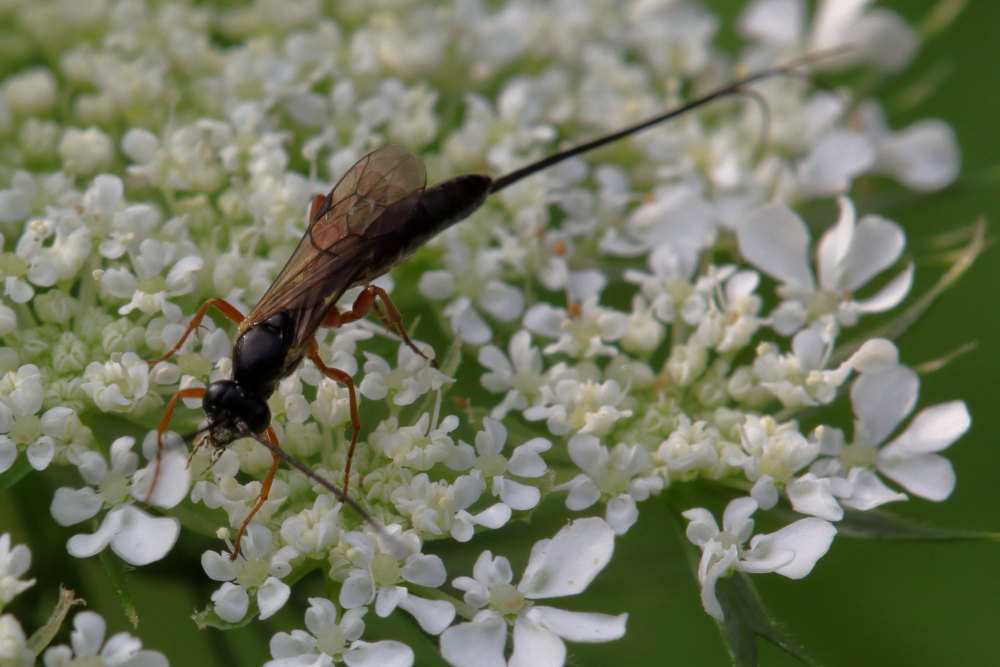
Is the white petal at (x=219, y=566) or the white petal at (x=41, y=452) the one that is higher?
the white petal at (x=41, y=452)

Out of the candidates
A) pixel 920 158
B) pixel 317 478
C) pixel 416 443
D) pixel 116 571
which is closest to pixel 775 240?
pixel 920 158

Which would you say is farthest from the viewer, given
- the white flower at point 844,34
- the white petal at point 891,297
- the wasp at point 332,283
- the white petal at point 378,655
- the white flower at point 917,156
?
the white flower at point 844,34

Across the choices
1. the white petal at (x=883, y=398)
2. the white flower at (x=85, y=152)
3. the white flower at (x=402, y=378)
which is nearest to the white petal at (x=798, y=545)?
the white petal at (x=883, y=398)

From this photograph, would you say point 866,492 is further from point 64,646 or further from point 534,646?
point 64,646

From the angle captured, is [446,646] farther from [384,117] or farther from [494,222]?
[384,117]

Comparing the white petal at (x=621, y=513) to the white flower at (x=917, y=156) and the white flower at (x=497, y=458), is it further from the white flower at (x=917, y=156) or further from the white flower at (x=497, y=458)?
the white flower at (x=917, y=156)

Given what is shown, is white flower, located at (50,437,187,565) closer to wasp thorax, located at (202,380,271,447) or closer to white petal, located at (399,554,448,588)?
wasp thorax, located at (202,380,271,447)
